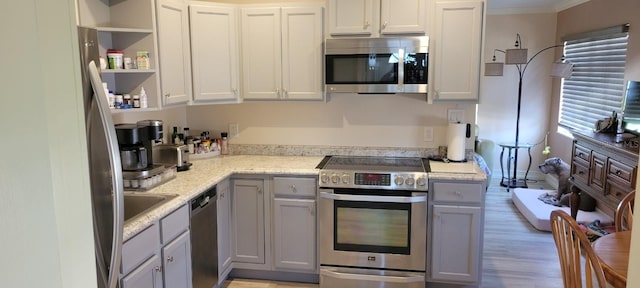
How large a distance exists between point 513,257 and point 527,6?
378 centimetres

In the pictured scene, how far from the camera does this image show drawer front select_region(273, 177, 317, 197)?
3248 mm

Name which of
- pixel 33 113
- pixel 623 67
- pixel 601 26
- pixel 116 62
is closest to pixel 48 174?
pixel 33 113

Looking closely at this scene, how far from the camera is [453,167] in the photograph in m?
3.29

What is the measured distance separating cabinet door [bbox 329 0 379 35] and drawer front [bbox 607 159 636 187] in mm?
2142

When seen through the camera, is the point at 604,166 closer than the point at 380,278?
No

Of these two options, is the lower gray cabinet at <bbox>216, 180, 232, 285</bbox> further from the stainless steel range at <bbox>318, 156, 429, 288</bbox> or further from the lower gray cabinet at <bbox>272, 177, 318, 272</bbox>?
the stainless steel range at <bbox>318, 156, 429, 288</bbox>

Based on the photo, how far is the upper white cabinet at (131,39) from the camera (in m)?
2.79

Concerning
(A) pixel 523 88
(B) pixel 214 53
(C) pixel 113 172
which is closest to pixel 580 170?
(A) pixel 523 88

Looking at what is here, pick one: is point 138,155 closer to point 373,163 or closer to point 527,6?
point 373,163

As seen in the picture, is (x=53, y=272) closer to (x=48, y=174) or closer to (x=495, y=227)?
(x=48, y=174)

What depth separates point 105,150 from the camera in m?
1.66

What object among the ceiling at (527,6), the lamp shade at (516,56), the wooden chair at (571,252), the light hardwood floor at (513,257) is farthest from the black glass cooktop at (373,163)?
the ceiling at (527,6)

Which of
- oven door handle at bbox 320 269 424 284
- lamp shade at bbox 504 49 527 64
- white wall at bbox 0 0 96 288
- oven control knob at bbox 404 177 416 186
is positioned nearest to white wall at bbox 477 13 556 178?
lamp shade at bbox 504 49 527 64

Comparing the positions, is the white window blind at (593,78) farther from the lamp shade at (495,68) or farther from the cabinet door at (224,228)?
the cabinet door at (224,228)
